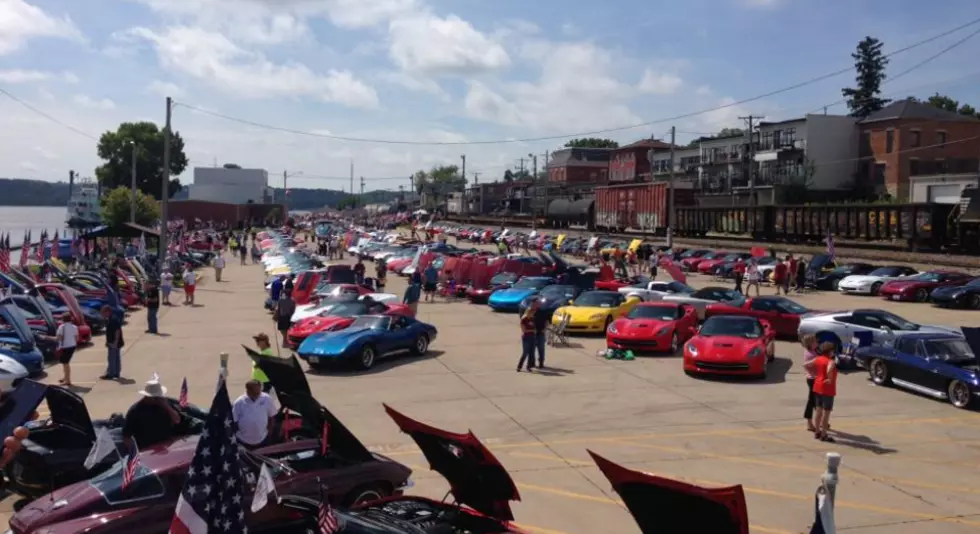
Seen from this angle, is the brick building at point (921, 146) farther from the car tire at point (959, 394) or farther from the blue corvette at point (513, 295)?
the car tire at point (959, 394)

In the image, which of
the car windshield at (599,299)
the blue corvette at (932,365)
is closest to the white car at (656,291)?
the car windshield at (599,299)

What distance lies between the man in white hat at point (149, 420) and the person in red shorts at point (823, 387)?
27.1 ft

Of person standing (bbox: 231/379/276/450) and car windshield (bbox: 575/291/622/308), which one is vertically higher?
car windshield (bbox: 575/291/622/308)

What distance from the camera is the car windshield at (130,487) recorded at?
660 cm

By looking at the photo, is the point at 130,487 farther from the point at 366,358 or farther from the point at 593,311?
the point at 593,311

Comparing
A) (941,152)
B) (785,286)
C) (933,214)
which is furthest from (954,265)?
(941,152)

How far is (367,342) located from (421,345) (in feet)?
6.28

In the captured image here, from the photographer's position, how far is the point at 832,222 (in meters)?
47.0

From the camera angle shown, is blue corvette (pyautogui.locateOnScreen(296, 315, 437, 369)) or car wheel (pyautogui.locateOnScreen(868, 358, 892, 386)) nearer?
car wheel (pyautogui.locateOnScreen(868, 358, 892, 386))

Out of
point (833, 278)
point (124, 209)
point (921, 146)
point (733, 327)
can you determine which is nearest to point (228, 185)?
point (124, 209)

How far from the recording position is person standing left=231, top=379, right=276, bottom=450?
8.56 meters

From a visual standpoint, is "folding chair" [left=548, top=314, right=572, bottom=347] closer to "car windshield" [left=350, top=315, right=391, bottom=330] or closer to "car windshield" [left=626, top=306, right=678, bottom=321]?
"car windshield" [left=626, top=306, right=678, bottom=321]

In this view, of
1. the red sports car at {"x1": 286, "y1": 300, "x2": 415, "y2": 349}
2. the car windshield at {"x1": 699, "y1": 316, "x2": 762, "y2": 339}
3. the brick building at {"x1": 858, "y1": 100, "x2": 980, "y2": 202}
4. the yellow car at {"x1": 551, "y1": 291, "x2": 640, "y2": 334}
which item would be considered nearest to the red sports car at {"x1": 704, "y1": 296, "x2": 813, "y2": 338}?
the yellow car at {"x1": 551, "y1": 291, "x2": 640, "y2": 334}

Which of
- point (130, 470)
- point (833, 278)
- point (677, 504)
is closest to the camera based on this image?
point (677, 504)
